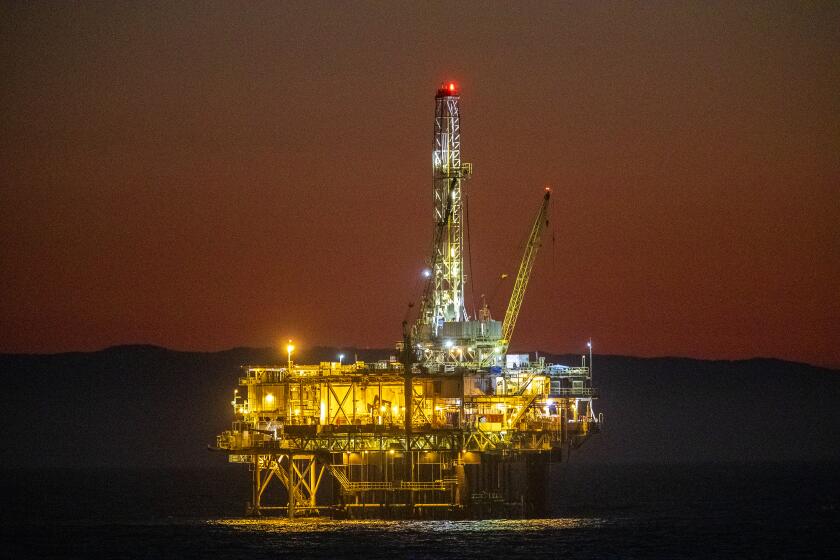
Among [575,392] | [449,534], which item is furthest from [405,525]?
[575,392]

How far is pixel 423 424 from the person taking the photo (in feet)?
356

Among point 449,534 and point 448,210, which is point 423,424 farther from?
point 448,210

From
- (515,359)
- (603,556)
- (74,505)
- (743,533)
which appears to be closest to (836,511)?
(743,533)

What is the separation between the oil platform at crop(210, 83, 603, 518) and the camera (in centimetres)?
10850

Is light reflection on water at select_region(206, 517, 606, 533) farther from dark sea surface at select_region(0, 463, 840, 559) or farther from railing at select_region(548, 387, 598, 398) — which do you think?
railing at select_region(548, 387, 598, 398)

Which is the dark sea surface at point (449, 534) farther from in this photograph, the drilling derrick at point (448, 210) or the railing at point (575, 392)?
the drilling derrick at point (448, 210)

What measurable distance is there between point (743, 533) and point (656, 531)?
5862mm

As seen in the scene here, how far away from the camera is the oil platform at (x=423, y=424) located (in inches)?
4272

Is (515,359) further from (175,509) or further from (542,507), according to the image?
(175,509)

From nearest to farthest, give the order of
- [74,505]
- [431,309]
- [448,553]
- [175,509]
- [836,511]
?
1. [448,553]
2. [431,309]
3. [836,511]
4. [175,509]
5. [74,505]

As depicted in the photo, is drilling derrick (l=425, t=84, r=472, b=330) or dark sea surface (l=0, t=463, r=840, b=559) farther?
drilling derrick (l=425, t=84, r=472, b=330)

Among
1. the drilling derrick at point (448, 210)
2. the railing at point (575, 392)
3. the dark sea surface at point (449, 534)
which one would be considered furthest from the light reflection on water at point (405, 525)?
the drilling derrick at point (448, 210)

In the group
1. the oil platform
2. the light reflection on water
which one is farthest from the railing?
the light reflection on water

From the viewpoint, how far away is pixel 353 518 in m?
112
